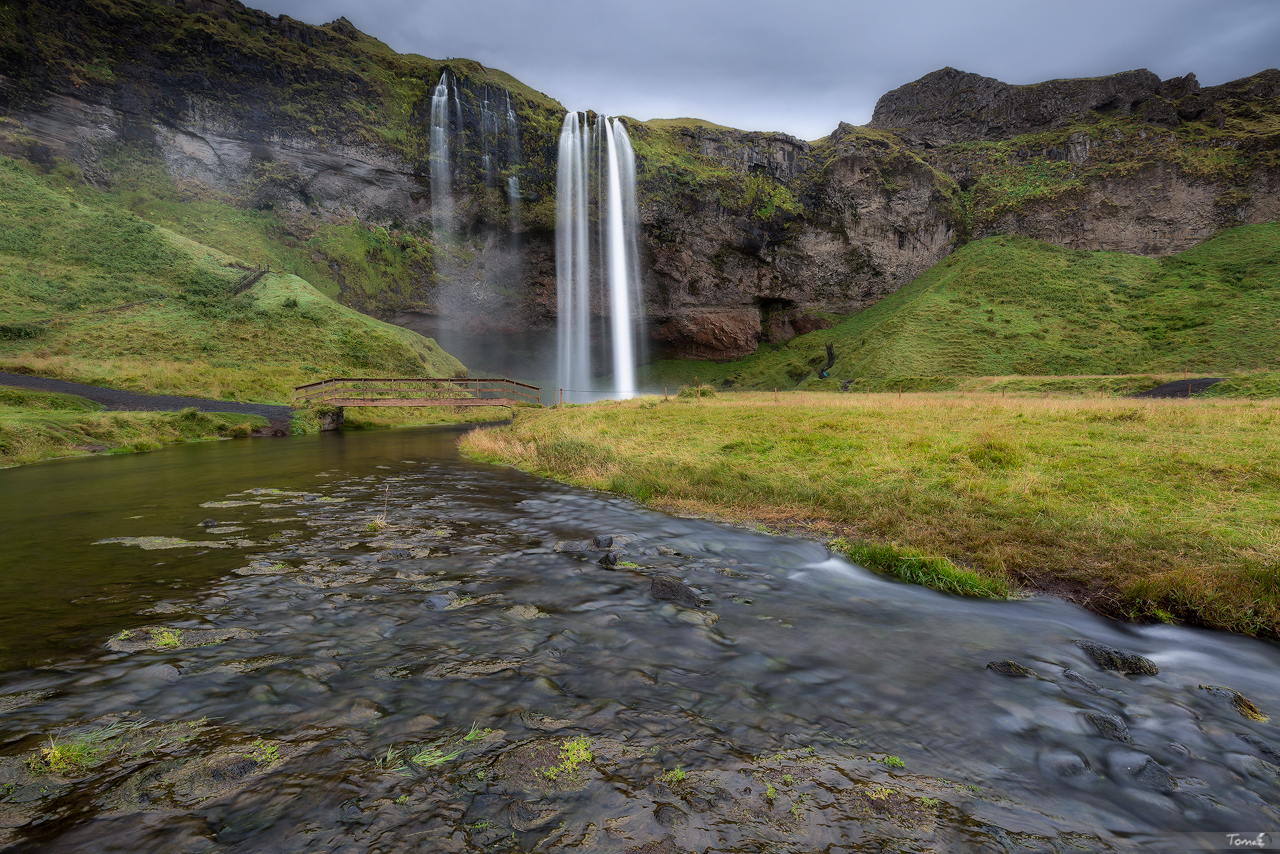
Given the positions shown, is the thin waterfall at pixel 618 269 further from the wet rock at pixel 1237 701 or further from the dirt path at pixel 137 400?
the wet rock at pixel 1237 701

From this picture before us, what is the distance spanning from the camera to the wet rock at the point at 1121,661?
18.2 ft

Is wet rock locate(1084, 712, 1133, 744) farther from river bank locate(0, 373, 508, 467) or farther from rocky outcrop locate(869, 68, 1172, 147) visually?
rocky outcrop locate(869, 68, 1172, 147)

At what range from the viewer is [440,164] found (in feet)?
241

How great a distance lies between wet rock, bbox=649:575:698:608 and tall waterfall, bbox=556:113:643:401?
67.7 meters

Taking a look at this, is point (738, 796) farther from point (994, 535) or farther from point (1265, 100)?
point (1265, 100)

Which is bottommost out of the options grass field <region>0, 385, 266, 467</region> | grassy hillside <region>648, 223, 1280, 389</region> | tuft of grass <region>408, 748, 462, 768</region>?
tuft of grass <region>408, 748, 462, 768</region>

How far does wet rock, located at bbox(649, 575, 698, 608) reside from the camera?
23.5ft

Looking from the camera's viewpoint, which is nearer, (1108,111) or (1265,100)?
(1265,100)

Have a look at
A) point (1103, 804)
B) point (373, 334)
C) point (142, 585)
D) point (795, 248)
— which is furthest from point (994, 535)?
point (795, 248)

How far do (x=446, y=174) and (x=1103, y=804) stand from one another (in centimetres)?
8523

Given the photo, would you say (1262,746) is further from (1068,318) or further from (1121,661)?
(1068,318)

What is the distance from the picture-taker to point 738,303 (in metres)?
88.8

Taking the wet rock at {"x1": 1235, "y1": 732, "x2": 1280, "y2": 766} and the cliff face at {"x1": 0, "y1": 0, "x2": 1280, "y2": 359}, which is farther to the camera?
the cliff face at {"x1": 0, "y1": 0, "x2": 1280, "y2": 359}

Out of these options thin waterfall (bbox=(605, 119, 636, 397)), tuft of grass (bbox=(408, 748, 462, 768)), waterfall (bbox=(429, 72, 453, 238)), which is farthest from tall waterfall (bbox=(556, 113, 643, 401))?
tuft of grass (bbox=(408, 748, 462, 768))
